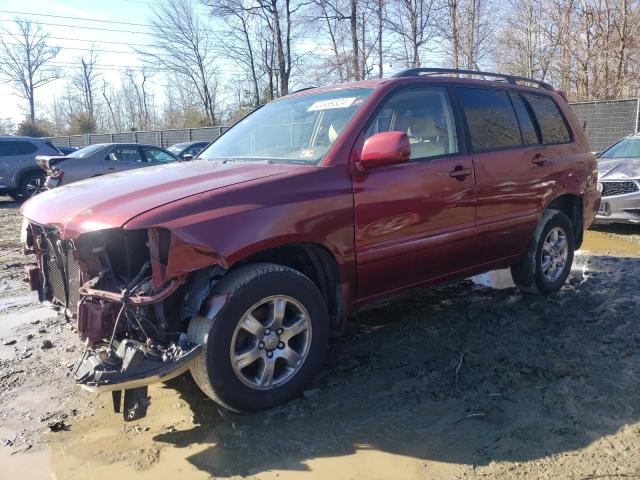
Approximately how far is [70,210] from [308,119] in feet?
5.67

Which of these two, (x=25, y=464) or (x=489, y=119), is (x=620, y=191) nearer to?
(x=489, y=119)

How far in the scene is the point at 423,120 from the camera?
394cm

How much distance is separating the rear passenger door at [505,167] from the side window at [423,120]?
204 mm

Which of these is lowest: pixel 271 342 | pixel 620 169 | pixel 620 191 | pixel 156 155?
pixel 271 342

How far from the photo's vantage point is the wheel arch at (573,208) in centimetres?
525

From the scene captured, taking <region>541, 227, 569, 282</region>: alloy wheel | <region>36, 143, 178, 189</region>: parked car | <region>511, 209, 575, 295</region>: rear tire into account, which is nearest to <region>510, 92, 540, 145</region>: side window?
<region>511, 209, 575, 295</region>: rear tire

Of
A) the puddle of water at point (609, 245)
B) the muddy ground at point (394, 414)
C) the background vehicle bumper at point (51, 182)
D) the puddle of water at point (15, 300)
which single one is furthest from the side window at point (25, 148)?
the puddle of water at point (609, 245)

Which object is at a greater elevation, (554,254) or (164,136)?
(164,136)

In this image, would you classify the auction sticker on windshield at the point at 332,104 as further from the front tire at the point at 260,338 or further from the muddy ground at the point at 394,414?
the muddy ground at the point at 394,414

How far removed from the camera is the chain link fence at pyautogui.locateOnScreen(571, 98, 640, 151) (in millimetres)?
14656

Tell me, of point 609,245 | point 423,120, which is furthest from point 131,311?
point 609,245

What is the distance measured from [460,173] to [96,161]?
1066 cm

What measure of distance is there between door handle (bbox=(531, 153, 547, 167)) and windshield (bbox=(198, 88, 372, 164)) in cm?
183

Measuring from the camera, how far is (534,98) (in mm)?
5043
